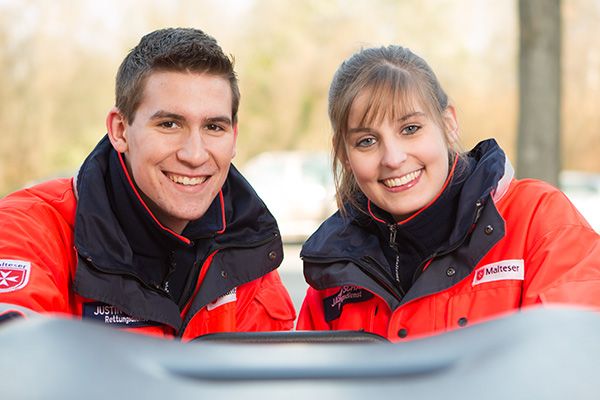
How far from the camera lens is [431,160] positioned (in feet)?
8.63

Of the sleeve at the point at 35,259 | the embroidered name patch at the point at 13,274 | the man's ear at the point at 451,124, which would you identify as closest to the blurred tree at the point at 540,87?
the man's ear at the point at 451,124

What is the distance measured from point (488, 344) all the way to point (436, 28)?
24.3 m

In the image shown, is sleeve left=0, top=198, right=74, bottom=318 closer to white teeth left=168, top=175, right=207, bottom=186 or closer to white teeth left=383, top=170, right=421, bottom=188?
white teeth left=168, top=175, right=207, bottom=186

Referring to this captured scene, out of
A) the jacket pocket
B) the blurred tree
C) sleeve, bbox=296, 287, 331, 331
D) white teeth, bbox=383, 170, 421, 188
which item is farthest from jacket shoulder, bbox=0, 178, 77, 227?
the blurred tree

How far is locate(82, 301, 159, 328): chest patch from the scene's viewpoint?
2.57m

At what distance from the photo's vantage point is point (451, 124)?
2818 mm

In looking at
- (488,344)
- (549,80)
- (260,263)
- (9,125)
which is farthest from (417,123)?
(9,125)

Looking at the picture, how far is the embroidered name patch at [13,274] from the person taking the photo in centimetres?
216

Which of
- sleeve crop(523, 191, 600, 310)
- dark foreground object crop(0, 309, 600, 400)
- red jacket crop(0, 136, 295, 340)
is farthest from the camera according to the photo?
red jacket crop(0, 136, 295, 340)

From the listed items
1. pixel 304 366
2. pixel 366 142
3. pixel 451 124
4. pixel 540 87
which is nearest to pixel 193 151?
pixel 366 142

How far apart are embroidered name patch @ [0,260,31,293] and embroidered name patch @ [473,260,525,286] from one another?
1218mm

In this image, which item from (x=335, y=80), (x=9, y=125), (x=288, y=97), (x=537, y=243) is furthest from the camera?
(x=288, y=97)

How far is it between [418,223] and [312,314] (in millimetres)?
555

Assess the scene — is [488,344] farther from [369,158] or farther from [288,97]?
[288,97]
